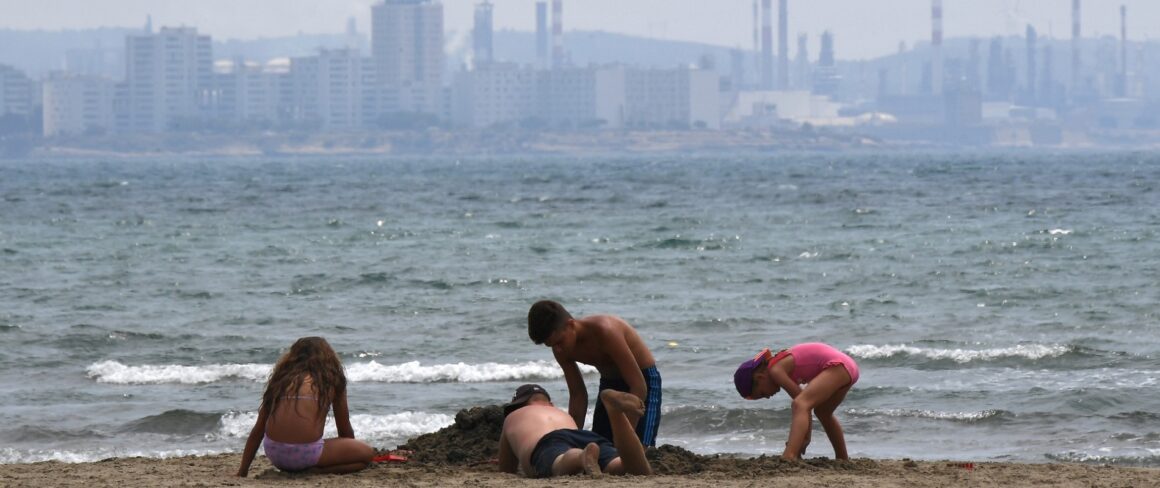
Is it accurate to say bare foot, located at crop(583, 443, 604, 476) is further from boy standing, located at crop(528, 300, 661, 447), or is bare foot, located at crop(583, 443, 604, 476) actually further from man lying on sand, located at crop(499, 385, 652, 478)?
boy standing, located at crop(528, 300, 661, 447)

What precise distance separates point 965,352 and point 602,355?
8314 mm

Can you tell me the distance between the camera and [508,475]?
851cm

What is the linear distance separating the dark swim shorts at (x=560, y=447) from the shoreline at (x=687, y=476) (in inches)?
4.5

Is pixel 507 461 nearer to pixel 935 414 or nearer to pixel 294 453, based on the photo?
pixel 294 453

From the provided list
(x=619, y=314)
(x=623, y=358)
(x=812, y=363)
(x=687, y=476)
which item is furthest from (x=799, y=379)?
(x=619, y=314)

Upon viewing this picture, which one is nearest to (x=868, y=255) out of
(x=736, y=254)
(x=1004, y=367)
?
(x=736, y=254)

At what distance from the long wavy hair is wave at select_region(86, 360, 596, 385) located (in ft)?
21.2

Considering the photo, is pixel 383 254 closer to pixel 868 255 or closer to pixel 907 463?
pixel 868 255

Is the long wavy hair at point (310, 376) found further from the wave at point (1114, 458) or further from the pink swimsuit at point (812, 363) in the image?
the wave at point (1114, 458)

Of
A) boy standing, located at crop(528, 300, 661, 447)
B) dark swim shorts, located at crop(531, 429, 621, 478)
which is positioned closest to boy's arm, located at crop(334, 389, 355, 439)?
dark swim shorts, located at crop(531, 429, 621, 478)

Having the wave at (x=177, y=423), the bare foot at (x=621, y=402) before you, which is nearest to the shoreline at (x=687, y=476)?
the bare foot at (x=621, y=402)

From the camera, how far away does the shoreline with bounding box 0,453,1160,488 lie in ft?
26.9

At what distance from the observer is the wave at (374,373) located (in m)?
15.0

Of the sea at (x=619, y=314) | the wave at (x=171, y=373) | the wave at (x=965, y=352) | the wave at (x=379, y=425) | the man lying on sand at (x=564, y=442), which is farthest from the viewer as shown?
the wave at (x=965, y=352)
